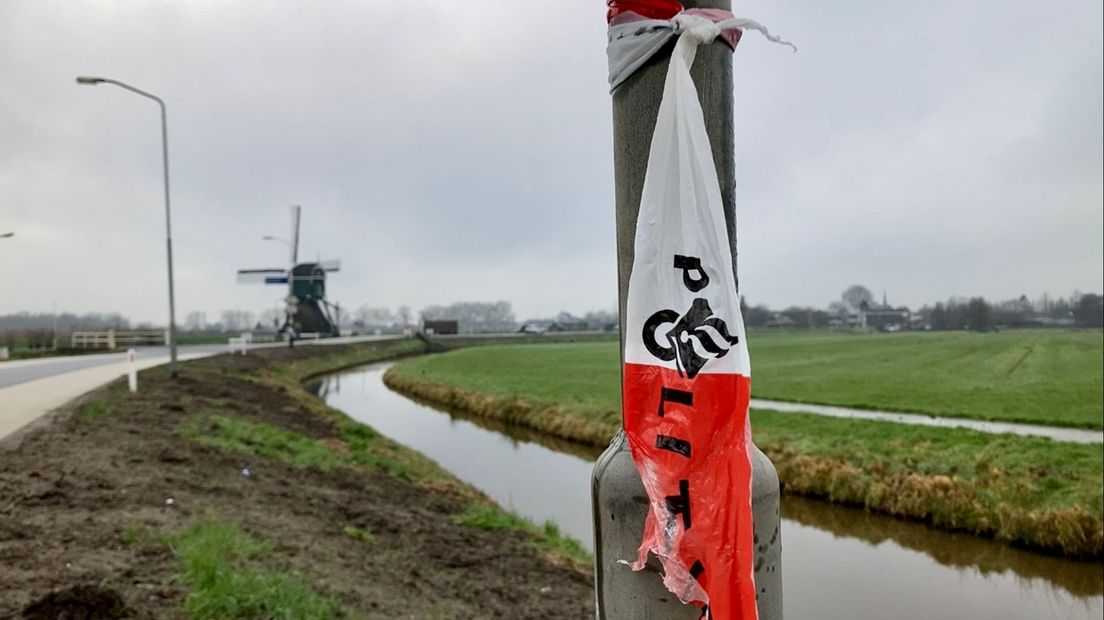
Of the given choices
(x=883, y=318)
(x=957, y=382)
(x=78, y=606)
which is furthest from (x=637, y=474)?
(x=883, y=318)

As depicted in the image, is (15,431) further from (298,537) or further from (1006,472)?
(1006,472)

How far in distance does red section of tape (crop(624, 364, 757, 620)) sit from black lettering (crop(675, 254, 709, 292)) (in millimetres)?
217

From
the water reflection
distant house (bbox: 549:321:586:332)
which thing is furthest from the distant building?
the water reflection

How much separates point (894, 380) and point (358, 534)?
26543 millimetres

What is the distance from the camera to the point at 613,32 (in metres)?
1.81

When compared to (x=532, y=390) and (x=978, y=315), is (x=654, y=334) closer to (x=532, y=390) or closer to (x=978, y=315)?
(x=532, y=390)

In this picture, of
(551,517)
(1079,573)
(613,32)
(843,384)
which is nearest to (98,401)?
(551,517)

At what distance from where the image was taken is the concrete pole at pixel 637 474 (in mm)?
1662

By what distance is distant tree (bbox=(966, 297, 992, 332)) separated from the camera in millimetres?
100188

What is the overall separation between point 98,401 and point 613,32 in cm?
1445

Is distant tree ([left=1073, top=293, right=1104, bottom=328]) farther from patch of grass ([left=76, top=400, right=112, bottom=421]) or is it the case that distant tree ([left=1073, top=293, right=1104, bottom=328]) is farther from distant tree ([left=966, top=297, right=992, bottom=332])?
patch of grass ([left=76, top=400, right=112, bottom=421])

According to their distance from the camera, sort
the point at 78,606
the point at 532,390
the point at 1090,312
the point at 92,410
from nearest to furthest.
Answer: the point at 78,606 < the point at 92,410 < the point at 532,390 < the point at 1090,312

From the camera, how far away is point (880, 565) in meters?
9.66

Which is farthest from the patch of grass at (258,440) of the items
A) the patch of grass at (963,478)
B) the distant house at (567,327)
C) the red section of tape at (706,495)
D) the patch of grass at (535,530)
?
the distant house at (567,327)
